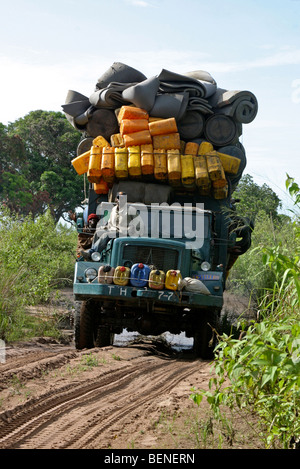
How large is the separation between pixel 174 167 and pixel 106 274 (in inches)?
102

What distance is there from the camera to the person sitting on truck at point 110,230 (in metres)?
10.9

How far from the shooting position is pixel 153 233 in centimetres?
1103

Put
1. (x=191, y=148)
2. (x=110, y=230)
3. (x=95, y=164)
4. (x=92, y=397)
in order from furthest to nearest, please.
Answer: (x=191, y=148), (x=95, y=164), (x=110, y=230), (x=92, y=397)

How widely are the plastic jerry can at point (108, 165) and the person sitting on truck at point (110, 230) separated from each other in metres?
0.61

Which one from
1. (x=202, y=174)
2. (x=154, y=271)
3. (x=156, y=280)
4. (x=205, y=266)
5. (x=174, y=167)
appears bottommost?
(x=156, y=280)

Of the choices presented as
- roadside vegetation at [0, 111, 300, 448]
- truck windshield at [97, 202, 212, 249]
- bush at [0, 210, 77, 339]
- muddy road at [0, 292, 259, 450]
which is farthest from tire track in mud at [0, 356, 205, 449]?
bush at [0, 210, 77, 339]

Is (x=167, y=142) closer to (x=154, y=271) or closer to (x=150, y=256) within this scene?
(x=150, y=256)

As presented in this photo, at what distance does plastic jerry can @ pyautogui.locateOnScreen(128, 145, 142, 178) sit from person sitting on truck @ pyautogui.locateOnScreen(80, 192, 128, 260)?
0.58 m

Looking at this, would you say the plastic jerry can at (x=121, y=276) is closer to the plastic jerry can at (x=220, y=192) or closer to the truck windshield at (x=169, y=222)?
the truck windshield at (x=169, y=222)

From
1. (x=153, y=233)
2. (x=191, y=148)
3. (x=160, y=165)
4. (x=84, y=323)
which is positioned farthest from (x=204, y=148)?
(x=84, y=323)

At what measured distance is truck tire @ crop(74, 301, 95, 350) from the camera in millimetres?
10633

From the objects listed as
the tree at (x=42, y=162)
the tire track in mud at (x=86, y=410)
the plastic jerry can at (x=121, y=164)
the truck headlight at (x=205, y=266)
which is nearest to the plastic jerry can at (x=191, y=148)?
the plastic jerry can at (x=121, y=164)

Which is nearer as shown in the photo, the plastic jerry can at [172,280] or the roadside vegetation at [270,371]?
the roadside vegetation at [270,371]
